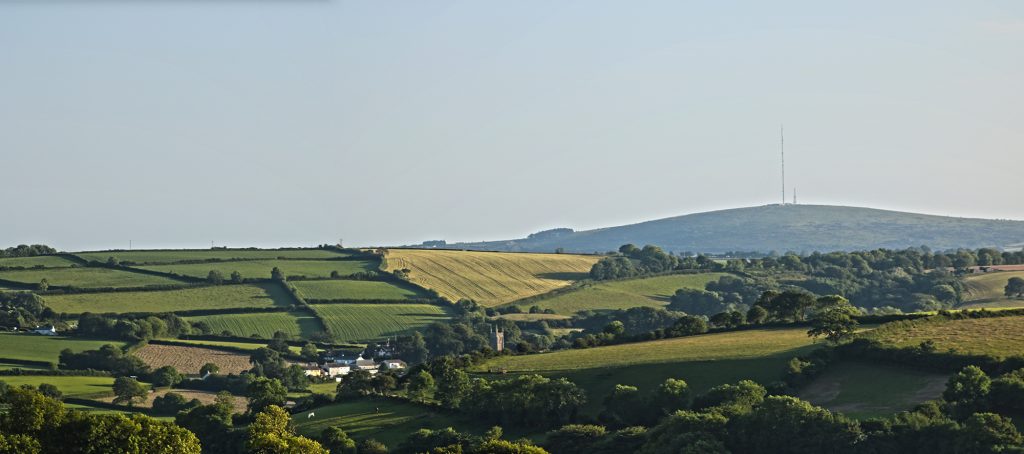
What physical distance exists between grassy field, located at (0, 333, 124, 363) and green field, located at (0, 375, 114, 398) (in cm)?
1243

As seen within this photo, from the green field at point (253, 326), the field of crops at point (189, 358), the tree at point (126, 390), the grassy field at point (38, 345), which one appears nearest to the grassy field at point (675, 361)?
the tree at point (126, 390)

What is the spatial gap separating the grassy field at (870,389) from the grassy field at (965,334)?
13.8 ft

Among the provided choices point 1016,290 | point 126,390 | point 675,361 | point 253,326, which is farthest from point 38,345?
point 1016,290

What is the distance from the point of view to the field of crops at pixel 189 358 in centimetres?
16888

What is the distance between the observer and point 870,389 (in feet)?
361

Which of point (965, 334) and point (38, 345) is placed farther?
point (38, 345)

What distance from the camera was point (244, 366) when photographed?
559ft

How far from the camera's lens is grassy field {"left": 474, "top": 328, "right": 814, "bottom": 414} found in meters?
118

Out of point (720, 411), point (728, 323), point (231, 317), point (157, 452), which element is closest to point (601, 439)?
point (720, 411)

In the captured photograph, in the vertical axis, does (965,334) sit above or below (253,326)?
above

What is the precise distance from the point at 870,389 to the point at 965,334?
629 inches

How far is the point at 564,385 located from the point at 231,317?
313 ft

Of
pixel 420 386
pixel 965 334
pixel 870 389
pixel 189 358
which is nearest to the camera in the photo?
pixel 870 389

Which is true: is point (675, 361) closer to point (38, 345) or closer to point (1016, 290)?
point (38, 345)
